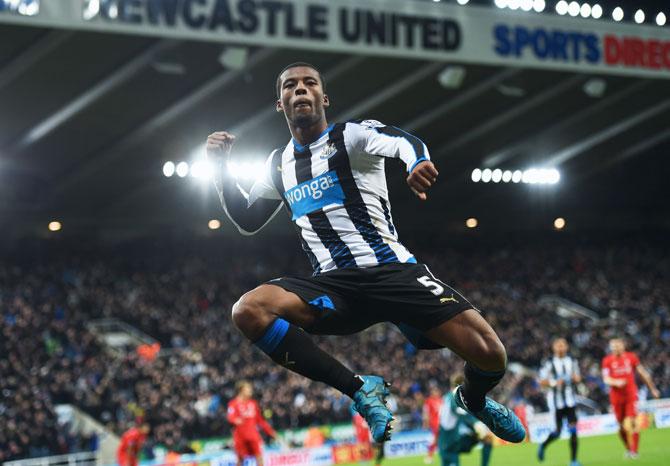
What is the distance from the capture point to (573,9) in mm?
26250

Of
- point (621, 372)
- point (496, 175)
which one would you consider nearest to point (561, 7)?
point (496, 175)

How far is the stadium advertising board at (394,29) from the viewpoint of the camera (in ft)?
66.9

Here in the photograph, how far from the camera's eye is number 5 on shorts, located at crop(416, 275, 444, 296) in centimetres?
554

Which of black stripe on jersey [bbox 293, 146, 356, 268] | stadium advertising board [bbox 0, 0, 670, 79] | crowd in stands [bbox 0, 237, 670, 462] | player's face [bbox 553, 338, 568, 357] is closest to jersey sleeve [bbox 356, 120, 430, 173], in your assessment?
black stripe on jersey [bbox 293, 146, 356, 268]

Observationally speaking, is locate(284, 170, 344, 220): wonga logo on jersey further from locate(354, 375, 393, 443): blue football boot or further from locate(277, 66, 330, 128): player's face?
locate(354, 375, 393, 443): blue football boot

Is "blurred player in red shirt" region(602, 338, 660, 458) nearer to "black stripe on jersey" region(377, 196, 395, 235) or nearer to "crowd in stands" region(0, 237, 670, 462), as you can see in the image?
"crowd in stands" region(0, 237, 670, 462)

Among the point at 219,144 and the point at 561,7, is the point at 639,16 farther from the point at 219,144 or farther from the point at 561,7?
the point at 219,144

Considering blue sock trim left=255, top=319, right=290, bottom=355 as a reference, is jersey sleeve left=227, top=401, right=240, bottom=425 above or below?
above

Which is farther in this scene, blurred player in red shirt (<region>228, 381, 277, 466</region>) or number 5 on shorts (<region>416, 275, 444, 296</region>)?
blurred player in red shirt (<region>228, 381, 277, 466</region>)

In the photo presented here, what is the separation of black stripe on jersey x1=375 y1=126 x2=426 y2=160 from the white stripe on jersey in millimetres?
12

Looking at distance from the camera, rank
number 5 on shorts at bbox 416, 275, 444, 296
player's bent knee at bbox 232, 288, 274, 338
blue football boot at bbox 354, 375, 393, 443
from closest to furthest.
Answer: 1. blue football boot at bbox 354, 375, 393, 443
2. player's bent knee at bbox 232, 288, 274, 338
3. number 5 on shorts at bbox 416, 275, 444, 296

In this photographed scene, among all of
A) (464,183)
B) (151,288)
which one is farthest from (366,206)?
(464,183)

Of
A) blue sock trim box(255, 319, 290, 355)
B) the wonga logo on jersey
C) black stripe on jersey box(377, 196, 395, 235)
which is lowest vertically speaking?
blue sock trim box(255, 319, 290, 355)

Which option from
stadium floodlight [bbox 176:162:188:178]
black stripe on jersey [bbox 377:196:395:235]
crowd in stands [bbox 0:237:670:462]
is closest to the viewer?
black stripe on jersey [bbox 377:196:395:235]
